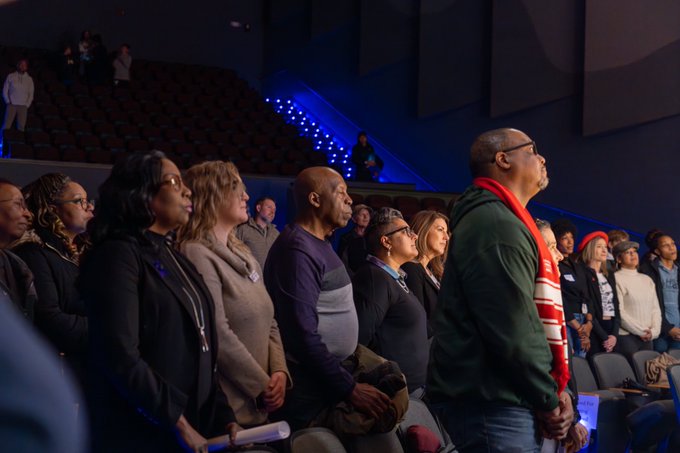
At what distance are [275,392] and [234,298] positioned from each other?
1.00 feet

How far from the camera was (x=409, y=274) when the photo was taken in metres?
3.99

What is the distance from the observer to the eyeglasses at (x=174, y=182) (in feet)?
7.19

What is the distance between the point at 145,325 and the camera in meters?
2.04

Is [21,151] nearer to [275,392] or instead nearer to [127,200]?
[275,392]

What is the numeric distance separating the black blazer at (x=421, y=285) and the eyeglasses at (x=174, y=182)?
1907 mm

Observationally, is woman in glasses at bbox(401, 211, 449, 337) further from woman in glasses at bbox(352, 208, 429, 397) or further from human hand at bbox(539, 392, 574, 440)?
human hand at bbox(539, 392, 574, 440)

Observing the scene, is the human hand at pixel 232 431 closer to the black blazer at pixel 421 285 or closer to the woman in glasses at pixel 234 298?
the woman in glasses at pixel 234 298

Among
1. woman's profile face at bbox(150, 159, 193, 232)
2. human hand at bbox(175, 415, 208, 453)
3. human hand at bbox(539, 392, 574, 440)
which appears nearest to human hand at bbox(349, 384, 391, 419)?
human hand at bbox(539, 392, 574, 440)

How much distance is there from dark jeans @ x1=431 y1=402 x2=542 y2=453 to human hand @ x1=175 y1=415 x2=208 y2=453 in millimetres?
679

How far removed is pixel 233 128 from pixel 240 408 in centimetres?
1018

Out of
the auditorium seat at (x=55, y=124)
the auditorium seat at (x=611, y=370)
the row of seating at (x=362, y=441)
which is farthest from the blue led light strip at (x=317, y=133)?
the row of seating at (x=362, y=441)

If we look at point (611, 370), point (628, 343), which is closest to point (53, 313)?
point (611, 370)

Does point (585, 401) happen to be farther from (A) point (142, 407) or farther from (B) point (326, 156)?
(B) point (326, 156)

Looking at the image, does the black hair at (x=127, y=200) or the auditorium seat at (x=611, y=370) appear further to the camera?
the auditorium seat at (x=611, y=370)
